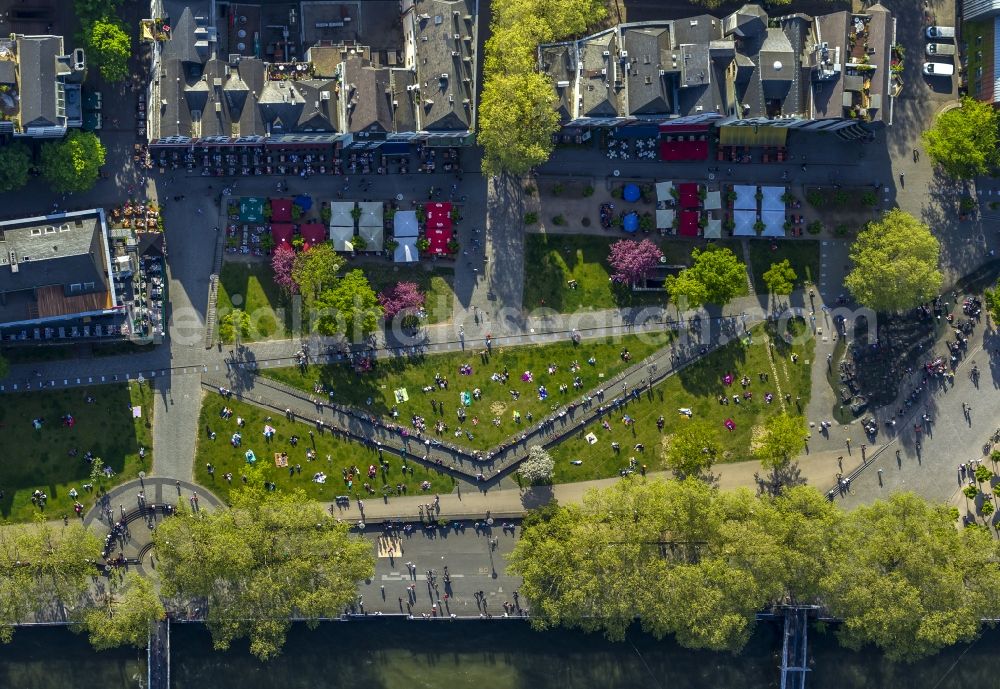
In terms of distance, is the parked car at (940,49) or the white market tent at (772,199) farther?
the parked car at (940,49)

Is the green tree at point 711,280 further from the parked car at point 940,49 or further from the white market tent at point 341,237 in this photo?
the white market tent at point 341,237

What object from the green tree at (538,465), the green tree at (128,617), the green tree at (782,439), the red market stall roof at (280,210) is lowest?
the green tree at (128,617)

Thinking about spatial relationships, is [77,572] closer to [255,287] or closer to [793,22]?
[255,287]

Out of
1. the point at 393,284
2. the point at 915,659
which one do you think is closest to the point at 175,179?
the point at 393,284

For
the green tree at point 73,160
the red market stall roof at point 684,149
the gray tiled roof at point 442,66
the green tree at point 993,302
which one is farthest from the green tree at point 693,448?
the green tree at point 73,160

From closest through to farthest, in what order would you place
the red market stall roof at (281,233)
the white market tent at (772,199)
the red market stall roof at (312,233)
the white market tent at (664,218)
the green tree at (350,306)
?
the green tree at (350,306) < the red market stall roof at (281,233) < the red market stall roof at (312,233) < the white market tent at (664,218) < the white market tent at (772,199)

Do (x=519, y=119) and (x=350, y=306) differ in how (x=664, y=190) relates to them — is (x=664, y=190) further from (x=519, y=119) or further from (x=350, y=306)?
(x=350, y=306)

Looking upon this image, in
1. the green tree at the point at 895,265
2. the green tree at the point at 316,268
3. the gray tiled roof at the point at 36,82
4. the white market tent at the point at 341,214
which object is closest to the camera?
the gray tiled roof at the point at 36,82
